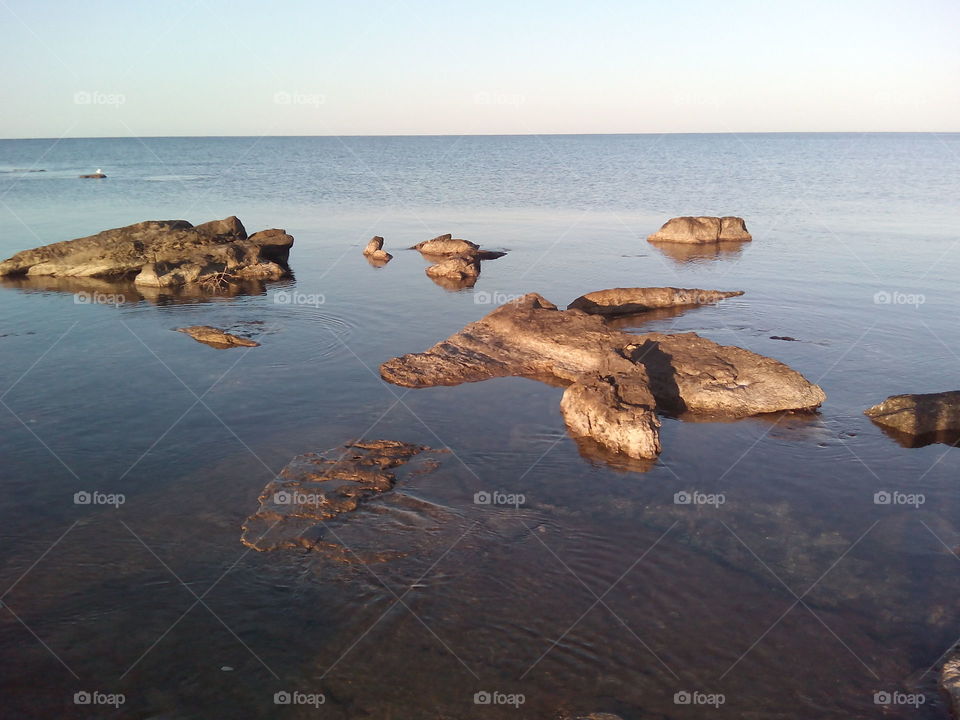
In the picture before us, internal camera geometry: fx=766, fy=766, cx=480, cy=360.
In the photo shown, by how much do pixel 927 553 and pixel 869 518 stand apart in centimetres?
108

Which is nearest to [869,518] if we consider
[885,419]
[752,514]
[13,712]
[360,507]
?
[752,514]

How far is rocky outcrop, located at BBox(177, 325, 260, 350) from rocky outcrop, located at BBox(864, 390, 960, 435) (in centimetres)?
1510

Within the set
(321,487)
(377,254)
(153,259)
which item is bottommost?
(321,487)

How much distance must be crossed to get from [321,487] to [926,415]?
1144 cm

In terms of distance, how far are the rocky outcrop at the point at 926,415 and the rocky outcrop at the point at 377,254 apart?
2144 centimetres

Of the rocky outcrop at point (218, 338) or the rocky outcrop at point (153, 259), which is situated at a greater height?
the rocky outcrop at point (153, 259)

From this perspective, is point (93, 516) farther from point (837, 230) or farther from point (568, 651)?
point (837, 230)

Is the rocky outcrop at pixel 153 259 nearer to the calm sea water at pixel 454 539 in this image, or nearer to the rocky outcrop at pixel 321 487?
the calm sea water at pixel 454 539

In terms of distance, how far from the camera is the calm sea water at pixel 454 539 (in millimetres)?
8367

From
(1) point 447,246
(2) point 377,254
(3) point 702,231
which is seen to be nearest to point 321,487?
(2) point 377,254

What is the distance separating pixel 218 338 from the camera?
20.6m

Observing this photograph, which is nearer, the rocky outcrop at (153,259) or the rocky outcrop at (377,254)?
the rocky outcrop at (153,259)

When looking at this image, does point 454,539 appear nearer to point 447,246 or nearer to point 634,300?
point 634,300

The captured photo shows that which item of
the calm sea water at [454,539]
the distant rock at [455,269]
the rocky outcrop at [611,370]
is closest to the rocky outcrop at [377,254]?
the distant rock at [455,269]
